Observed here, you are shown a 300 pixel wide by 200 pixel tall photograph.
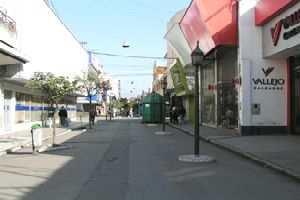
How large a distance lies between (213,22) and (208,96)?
444 inches

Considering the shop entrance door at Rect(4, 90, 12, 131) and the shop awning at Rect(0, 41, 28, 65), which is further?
the shop entrance door at Rect(4, 90, 12, 131)

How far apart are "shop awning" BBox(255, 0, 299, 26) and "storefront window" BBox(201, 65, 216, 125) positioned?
11.7 m

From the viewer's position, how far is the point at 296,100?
87.3ft

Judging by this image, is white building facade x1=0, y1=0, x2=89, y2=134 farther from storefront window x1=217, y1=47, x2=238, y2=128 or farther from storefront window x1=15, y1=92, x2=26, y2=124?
storefront window x1=217, y1=47, x2=238, y2=128

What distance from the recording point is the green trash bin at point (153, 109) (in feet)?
178

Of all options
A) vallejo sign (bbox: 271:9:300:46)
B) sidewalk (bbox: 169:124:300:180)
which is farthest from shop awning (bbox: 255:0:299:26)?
sidewalk (bbox: 169:124:300:180)

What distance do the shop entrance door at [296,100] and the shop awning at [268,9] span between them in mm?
2692

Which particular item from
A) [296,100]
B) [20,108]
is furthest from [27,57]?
[296,100]

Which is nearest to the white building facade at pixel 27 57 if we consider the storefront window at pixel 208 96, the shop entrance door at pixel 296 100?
the storefront window at pixel 208 96

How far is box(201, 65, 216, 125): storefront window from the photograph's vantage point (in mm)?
38912

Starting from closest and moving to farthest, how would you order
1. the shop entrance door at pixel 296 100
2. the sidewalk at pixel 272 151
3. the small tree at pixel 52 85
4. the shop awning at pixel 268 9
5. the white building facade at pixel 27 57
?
the sidewalk at pixel 272 151, the small tree at pixel 52 85, the shop awning at pixel 268 9, the shop entrance door at pixel 296 100, the white building facade at pixel 27 57

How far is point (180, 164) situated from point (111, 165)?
190 cm

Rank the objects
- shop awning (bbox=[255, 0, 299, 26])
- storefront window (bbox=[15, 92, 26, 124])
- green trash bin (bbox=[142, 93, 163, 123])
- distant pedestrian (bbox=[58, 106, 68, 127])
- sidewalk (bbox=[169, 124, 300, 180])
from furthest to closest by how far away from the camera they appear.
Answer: green trash bin (bbox=[142, 93, 163, 123]) → distant pedestrian (bbox=[58, 106, 68, 127]) → storefront window (bbox=[15, 92, 26, 124]) → shop awning (bbox=[255, 0, 299, 26]) → sidewalk (bbox=[169, 124, 300, 180])

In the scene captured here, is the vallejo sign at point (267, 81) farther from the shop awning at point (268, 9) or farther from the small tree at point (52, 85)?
the small tree at point (52, 85)
